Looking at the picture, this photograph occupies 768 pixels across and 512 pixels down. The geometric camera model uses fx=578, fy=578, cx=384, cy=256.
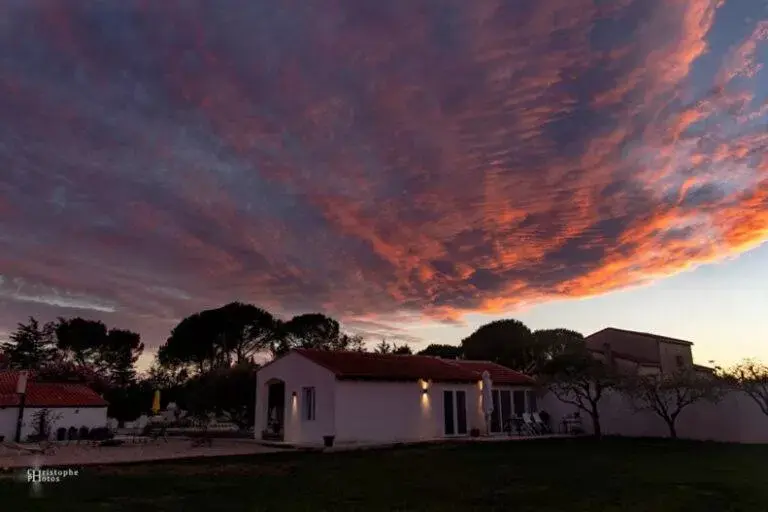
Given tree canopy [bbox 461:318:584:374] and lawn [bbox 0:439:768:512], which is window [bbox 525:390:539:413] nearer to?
lawn [bbox 0:439:768:512]

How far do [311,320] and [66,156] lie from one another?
116 ft

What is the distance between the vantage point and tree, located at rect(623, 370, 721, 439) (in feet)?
63.1

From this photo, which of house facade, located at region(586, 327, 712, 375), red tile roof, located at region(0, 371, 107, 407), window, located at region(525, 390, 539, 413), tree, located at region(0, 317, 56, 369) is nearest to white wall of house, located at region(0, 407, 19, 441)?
red tile roof, located at region(0, 371, 107, 407)

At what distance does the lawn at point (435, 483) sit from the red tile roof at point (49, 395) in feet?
Answer: 46.5

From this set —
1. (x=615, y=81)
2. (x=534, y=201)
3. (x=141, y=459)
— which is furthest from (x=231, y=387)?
(x=615, y=81)

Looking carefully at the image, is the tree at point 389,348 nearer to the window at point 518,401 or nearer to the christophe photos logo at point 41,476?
the window at point 518,401

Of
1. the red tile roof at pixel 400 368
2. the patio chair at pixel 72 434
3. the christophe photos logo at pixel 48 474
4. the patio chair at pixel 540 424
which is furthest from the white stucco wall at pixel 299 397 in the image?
the christophe photos logo at pixel 48 474

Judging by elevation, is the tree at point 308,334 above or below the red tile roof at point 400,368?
above

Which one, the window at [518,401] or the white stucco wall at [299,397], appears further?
the window at [518,401]

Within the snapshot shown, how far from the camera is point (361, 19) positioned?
43.4ft

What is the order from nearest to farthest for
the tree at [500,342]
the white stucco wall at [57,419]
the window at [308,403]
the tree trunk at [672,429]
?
1. the tree trunk at [672,429]
2. the window at [308,403]
3. the white stucco wall at [57,419]
4. the tree at [500,342]

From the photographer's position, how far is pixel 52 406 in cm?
2558

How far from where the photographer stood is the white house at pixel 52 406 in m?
24.7

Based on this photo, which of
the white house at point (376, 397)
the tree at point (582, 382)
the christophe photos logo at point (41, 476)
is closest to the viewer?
the christophe photos logo at point (41, 476)
